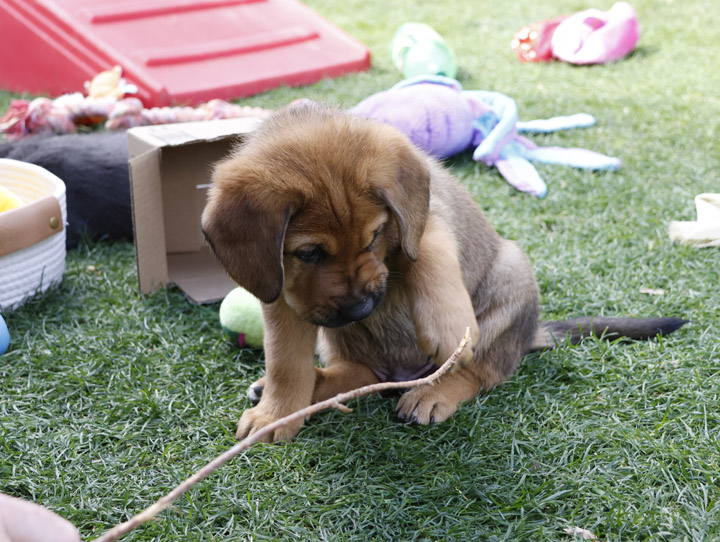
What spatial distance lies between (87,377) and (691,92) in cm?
647

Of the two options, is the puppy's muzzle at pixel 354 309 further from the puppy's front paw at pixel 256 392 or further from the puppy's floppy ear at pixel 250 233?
the puppy's front paw at pixel 256 392

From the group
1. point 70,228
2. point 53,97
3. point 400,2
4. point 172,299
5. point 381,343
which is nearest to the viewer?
point 381,343

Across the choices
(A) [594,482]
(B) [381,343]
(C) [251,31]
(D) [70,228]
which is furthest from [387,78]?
(A) [594,482]

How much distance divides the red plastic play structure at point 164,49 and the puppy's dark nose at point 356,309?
15.8 feet

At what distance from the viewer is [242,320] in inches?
136

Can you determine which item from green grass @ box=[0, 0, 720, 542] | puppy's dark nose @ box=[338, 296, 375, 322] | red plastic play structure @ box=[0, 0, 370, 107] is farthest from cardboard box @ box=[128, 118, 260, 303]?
red plastic play structure @ box=[0, 0, 370, 107]

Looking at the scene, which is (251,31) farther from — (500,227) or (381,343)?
(381,343)

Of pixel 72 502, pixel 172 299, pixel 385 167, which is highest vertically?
pixel 385 167

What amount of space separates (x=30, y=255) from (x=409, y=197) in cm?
223

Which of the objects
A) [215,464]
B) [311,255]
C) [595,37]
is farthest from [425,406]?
[595,37]

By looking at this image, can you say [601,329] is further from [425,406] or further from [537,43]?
[537,43]

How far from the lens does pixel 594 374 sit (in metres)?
3.23

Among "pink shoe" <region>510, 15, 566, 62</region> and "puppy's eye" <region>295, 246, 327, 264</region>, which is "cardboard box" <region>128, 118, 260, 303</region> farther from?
"pink shoe" <region>510, 15, 566, 62</region>

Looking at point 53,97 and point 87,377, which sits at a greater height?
point 87,377
